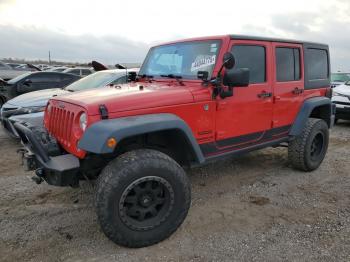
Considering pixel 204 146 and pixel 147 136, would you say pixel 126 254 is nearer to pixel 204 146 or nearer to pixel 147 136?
pixel 147 136

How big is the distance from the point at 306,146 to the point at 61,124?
347 cm

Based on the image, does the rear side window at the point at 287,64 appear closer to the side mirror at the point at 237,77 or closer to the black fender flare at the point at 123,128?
the side mirror at the point at 237,77

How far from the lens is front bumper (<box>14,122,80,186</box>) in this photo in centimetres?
303

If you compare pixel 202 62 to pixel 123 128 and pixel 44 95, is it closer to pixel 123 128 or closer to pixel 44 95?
pixel 123 128

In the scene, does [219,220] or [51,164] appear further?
[219,220]

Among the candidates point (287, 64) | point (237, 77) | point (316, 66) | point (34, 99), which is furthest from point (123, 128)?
point (34, 99)

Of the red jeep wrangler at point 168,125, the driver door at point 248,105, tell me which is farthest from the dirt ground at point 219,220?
the driver door at point 248,105

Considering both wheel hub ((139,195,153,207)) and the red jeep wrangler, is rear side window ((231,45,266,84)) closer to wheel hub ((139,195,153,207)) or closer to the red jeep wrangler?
the red jeep wrangler

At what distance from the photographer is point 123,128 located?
9.46ft

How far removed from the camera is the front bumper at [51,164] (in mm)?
3033

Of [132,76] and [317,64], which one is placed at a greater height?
[317,64]

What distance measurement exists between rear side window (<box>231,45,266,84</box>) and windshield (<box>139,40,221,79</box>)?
0.32 m

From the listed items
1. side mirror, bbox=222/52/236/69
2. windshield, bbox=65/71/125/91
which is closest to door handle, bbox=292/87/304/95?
side mirror, bbox=222/52/236/69

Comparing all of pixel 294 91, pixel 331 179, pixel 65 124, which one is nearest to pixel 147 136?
pixel 65 124
